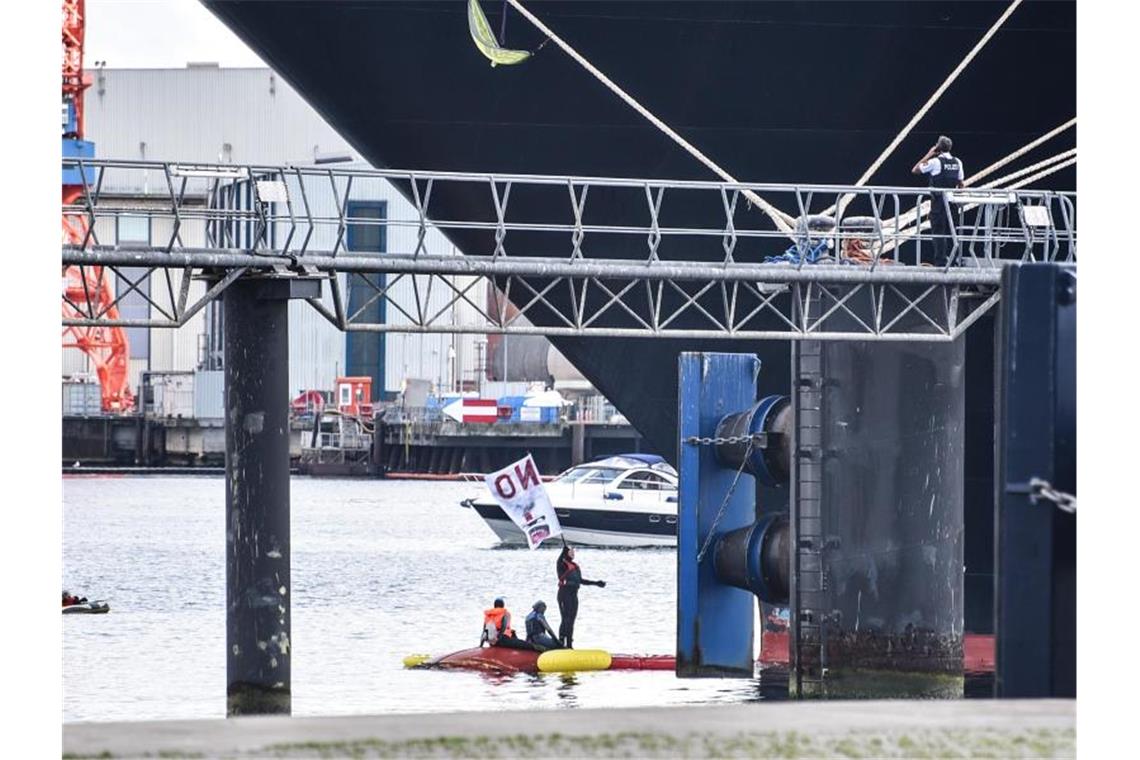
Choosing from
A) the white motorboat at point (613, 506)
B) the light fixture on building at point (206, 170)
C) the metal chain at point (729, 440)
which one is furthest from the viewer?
the white motorboat at point (613, 506)

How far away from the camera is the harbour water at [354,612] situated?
74.5ft

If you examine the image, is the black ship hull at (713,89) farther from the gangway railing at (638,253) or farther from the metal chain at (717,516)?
the metal chain at (717,516)

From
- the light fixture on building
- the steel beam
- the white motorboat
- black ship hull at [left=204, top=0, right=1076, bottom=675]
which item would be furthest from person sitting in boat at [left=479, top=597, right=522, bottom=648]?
the white motorboat

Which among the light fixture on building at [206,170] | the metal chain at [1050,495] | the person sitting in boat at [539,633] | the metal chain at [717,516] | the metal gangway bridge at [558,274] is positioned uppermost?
the light fixture on building at [206,170]

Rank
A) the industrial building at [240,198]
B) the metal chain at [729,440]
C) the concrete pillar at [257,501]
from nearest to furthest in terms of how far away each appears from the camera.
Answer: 1. the concrete pillar at [257,501]
2. the metal chain at [729,440]
3. the industrial building at [240,198]

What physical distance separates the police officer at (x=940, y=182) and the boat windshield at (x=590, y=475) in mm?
32049

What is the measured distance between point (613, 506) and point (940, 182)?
105 feet

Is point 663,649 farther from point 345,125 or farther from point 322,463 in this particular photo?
point 322,463

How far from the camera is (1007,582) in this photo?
8062 mm

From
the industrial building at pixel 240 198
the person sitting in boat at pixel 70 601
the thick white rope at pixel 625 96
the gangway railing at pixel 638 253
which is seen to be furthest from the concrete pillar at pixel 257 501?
the industrial building at pixel 240 198

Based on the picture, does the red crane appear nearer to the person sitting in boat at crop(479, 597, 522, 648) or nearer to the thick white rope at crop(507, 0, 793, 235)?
the thick white rope at crop(507, 0, 793, 235)

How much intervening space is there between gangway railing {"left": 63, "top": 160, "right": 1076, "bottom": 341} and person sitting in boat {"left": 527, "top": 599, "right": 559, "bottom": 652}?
3508mm

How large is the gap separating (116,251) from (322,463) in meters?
78.1
